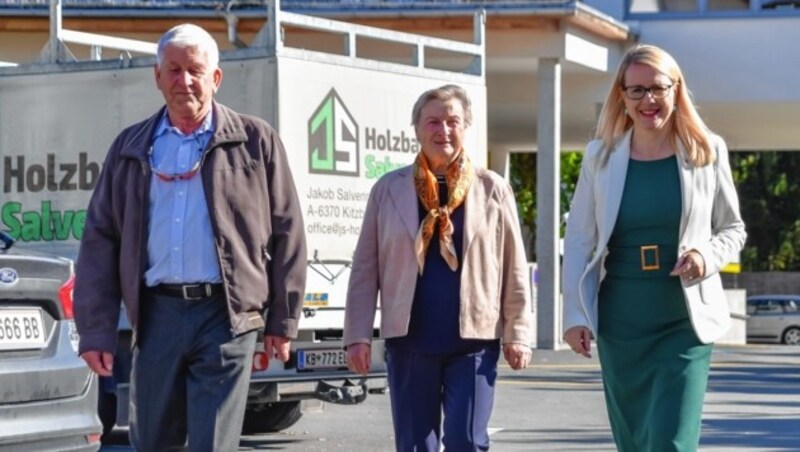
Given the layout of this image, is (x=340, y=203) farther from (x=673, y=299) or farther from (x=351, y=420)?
(x=673, y=299)

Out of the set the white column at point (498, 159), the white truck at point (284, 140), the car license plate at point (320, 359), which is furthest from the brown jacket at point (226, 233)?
the white column at point (498, 159)

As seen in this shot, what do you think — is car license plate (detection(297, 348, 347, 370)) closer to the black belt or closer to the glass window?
the black belt

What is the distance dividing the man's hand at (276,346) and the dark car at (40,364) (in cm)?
199

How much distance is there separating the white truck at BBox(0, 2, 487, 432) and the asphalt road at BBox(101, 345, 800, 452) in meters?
0.55

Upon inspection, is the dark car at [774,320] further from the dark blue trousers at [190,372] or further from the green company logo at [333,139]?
the dark blue trousers at [190,372]

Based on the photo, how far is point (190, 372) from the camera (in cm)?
596

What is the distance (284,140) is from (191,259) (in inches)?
213

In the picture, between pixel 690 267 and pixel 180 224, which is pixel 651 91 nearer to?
pixel 690 267

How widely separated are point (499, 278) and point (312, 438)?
638cm

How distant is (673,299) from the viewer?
629 centimetres

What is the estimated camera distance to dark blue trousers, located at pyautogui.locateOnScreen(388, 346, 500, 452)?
22.1 ft

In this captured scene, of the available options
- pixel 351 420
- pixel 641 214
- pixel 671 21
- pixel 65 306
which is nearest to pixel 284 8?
pixel 671 21

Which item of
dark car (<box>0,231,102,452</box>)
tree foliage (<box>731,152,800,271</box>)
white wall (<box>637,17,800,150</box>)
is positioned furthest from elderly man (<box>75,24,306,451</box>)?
tree foliage (<box>731,152,800,271</box>)

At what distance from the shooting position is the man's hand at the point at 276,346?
604 cm
